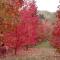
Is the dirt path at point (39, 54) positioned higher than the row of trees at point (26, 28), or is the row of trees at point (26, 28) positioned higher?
the row of trees at point (26, 28)

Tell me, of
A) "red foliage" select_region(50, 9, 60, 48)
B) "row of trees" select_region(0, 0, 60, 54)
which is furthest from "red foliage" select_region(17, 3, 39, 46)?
"red foliage" select_region(50, 9, 60, 48)

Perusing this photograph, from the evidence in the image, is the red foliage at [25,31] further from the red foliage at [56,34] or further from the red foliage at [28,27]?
the red foliage at [56,34]

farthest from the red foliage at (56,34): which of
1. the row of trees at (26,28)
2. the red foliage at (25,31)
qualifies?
the red foliage at (25,31)

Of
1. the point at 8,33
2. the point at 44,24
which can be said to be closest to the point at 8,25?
the point at 8,33

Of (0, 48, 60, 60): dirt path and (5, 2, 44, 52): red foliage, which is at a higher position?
(5, 2, 44, 52): red foliage

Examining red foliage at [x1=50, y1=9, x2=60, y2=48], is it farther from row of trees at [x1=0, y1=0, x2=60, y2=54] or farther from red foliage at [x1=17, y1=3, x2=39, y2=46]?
red foliage at [x1=17, y1=3, x2=39, y2=46]

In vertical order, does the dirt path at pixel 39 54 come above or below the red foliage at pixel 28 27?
below

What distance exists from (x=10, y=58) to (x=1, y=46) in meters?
0.15

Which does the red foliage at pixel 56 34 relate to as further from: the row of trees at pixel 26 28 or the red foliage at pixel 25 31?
the red foliage at pixel 25 31

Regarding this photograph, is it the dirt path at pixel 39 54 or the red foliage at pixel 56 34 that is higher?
the red foliage at pixel 56 34

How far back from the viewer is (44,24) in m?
1.86

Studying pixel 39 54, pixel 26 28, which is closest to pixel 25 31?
pixel 26 28

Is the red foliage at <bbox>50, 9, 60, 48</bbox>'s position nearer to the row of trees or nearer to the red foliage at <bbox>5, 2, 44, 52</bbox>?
the row of trees

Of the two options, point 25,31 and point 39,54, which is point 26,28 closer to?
point 25,31
